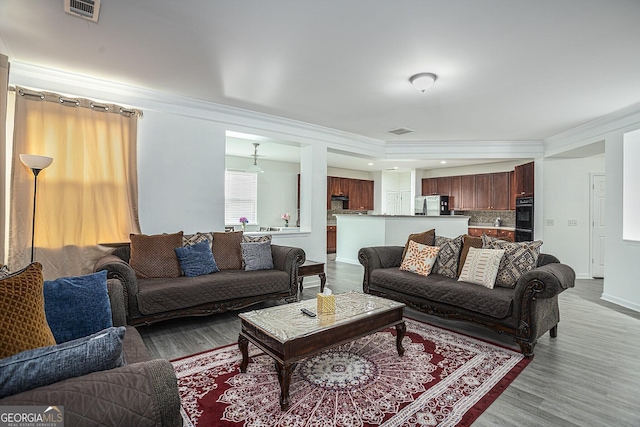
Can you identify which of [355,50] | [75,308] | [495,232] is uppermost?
[355,50]

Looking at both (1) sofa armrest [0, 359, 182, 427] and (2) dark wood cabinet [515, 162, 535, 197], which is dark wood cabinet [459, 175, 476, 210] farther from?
(1) sofa armrest [0, 359, 182, 427]

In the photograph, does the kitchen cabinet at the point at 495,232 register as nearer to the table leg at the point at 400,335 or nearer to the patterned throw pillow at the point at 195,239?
the table leg at the point at 400,335

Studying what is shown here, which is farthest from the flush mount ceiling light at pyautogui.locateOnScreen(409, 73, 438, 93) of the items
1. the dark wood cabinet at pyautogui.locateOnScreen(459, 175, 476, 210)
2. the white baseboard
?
the dark wood cabinet at pyautogui.locateOnScreen(459, 175, 476, 210)

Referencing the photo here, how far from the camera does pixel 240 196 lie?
8.06 meters

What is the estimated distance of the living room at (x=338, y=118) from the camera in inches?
104

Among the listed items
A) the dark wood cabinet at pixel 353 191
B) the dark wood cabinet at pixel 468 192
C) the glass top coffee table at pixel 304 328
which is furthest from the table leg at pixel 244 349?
the dark wood cabinet at pixel 468 192

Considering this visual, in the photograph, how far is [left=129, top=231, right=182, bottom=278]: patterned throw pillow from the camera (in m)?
3.52

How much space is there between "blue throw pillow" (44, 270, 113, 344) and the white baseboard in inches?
231

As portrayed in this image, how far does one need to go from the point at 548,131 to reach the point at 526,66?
3043 mm

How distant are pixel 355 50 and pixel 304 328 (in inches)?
93.4

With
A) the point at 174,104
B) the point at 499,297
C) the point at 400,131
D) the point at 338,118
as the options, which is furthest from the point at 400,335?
the point at 400,131

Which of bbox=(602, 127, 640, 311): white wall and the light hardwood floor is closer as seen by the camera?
the light hardwood floor

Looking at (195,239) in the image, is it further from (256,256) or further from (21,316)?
(21,316)

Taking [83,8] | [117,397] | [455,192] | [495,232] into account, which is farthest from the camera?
[455,192]
